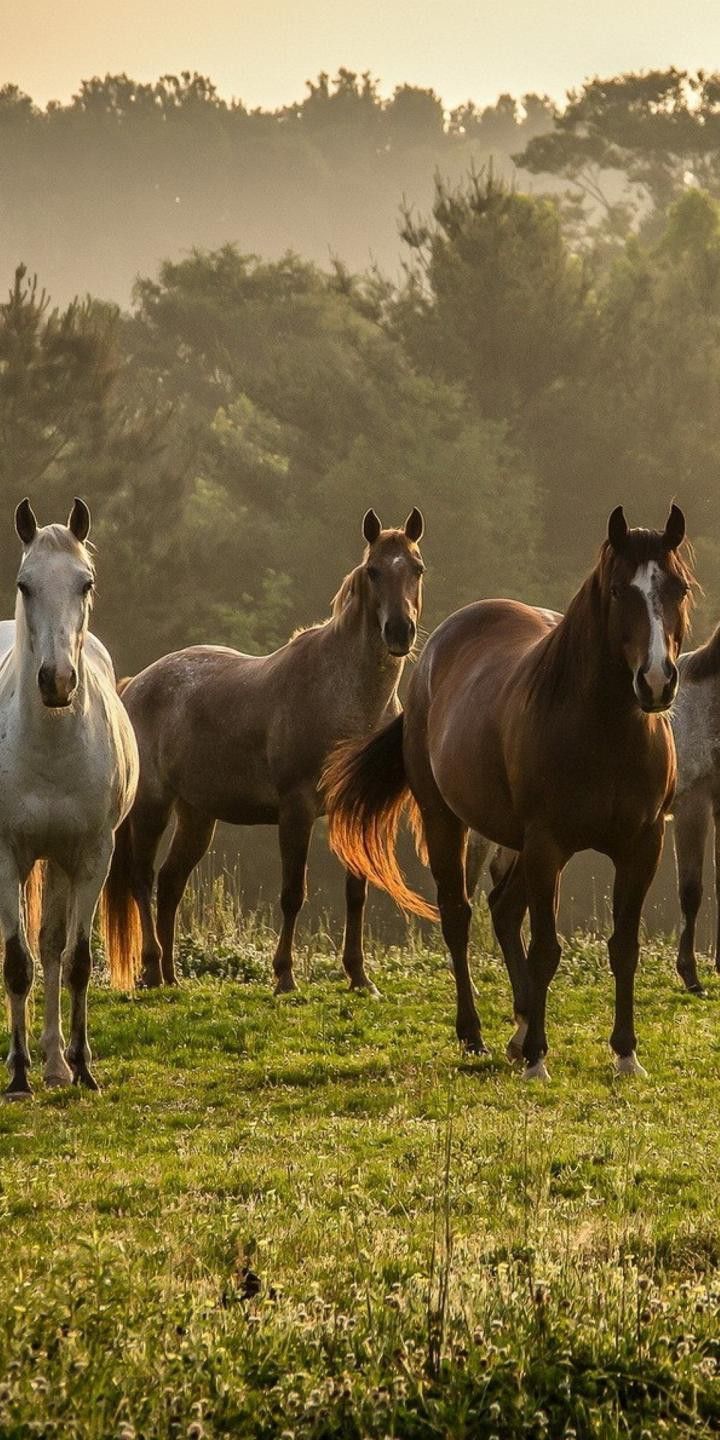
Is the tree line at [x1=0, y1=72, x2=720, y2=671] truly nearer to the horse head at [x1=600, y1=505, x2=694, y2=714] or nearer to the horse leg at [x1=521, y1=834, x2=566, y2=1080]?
the horse leg at [x1=521, y1=834, x2=566, y2=1080]

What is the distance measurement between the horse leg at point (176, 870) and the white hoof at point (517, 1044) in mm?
3825

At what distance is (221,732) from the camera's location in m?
12.0

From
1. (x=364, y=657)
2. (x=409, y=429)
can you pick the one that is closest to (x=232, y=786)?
(x=364, y=657)

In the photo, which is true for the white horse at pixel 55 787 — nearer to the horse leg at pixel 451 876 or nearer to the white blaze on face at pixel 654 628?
the horse leg at pixel 451 876

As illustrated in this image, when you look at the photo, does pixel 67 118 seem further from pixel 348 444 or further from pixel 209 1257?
pixel 209 1257

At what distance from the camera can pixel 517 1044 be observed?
820 centimetres

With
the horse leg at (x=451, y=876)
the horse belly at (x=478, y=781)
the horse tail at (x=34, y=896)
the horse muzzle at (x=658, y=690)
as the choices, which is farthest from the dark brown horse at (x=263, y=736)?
the horse muzzle at (x=658, y=690)

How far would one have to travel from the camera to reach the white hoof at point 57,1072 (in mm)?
7664

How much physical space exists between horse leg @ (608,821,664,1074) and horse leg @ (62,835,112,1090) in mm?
2403

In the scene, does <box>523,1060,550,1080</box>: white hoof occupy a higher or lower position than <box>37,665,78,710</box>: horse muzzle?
lower

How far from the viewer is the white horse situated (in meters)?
7.11

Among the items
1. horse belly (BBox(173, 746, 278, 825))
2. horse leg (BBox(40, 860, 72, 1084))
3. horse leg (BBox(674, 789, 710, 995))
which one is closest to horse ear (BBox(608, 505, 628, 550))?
horse leg (BBox(40, 860, 72, 1084))

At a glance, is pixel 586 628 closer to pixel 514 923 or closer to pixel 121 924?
pixel 514 923

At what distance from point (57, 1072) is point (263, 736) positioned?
4399 millimetres
